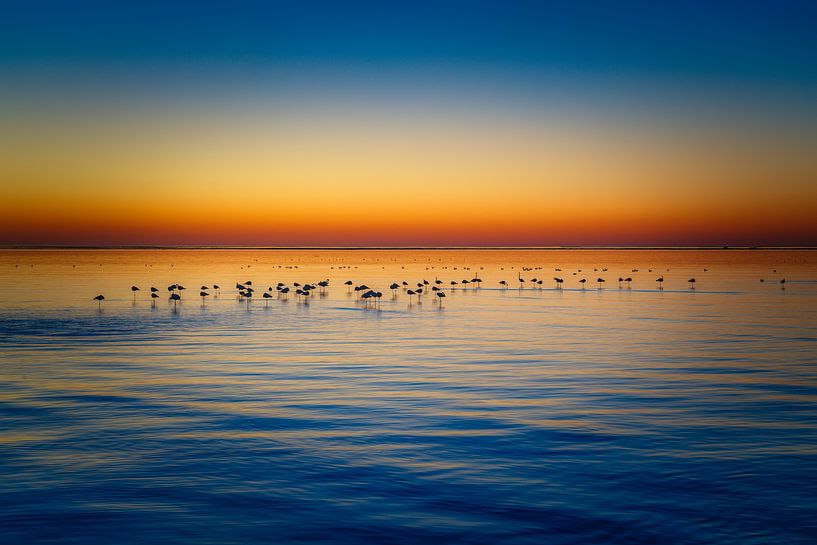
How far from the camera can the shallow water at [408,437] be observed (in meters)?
11.0

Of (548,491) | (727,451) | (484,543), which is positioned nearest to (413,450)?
(548,491)

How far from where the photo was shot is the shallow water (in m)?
11.0

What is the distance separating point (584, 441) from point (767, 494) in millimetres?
3908

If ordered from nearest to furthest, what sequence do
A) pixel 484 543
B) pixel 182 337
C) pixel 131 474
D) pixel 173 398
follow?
pixel 484 543 < pixel 131 474 < pixel 173 398 < pixel 182 337

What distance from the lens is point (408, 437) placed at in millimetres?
15703

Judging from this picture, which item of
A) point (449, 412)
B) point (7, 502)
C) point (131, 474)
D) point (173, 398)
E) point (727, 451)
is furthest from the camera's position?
point (173, 398)

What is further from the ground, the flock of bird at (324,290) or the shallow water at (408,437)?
the flock of bird at (324,290)

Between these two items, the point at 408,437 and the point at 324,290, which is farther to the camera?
the point at 324,290

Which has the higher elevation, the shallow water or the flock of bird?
the flock of bird

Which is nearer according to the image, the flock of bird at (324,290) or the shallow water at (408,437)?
the shallow water at (408,437)

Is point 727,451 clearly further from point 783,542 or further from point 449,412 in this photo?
point 449,412

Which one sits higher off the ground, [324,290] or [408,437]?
[324,290]

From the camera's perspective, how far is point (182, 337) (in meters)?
34.3

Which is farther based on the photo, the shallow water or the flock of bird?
the flock of bird
